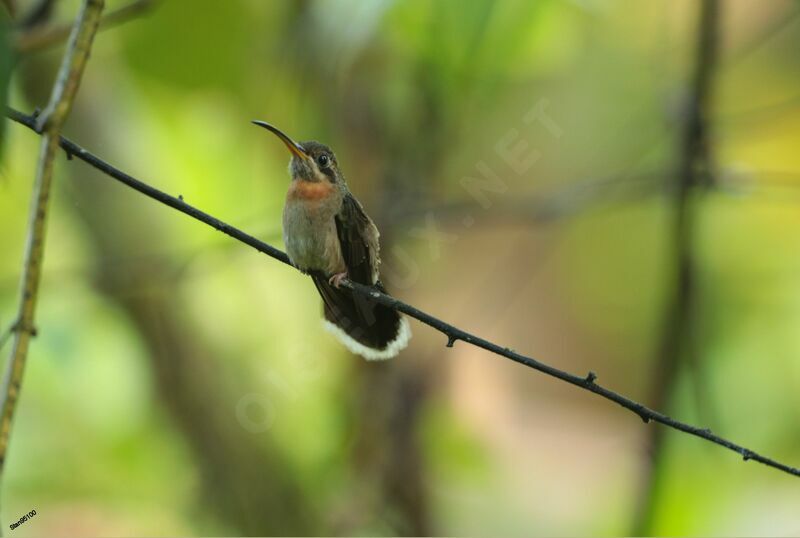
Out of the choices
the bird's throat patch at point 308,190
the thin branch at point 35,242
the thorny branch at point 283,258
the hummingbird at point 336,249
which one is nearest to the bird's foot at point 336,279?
the hummingbird at point 336,249

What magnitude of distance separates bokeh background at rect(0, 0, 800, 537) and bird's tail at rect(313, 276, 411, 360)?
1349mm

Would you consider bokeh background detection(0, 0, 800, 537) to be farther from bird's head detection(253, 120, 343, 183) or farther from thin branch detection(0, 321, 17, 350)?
thin branch detection(0, 321, 17, 350)

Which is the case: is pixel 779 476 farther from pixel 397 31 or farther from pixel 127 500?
pixel 127 500

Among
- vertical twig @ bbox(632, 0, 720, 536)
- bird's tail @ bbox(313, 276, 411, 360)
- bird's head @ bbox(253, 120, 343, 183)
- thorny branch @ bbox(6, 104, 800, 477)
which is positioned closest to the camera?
thorny branch @ bbox(6, 104, 800, 477)

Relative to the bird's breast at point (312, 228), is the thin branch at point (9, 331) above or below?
below

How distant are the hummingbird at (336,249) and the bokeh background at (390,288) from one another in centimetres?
109

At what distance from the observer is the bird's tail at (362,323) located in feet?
6.72

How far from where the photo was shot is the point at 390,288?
3834mm

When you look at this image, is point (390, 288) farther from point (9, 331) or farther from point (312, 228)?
point (9, 331)

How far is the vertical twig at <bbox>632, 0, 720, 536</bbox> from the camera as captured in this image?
3297 millimetres

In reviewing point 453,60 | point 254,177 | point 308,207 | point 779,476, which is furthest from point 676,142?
point 308,207

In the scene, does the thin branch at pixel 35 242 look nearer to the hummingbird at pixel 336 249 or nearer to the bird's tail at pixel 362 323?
the hummingbird at pixel 336 249

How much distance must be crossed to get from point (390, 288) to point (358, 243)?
1.66m

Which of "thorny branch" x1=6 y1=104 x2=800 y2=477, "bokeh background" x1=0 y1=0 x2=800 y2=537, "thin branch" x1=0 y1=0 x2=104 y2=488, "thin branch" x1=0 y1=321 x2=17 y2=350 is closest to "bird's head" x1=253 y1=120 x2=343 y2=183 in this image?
"thorny branch" x1=6 y1=104 x2=800 y2=477
